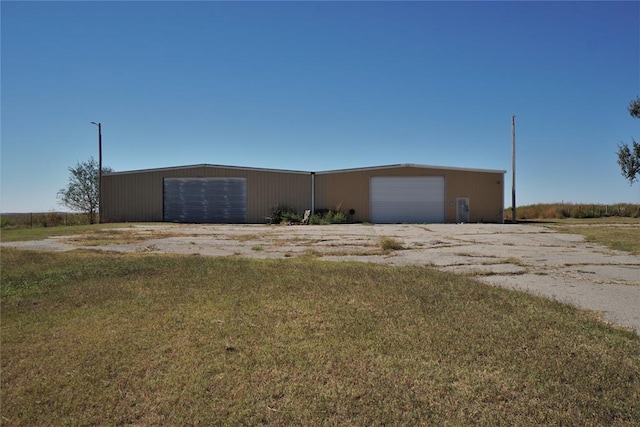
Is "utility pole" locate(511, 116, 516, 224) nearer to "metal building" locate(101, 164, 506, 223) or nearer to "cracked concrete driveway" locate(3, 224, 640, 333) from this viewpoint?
"metal building" locate(101, 164, 506, 223)

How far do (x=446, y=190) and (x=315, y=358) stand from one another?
27820 mm

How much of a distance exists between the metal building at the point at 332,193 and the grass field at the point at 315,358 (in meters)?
24.1

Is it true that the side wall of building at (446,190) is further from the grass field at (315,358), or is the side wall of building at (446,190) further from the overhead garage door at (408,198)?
the grass field at (315,358)

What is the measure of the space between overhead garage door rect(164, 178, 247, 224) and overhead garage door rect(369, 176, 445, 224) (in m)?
9.12

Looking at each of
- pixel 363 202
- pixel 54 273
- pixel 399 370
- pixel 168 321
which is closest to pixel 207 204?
pixel 363 202

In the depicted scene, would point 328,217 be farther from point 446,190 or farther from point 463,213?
point 463,213

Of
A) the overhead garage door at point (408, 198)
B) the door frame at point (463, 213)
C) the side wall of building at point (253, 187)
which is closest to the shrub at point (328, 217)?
the side wall of building at point (253, 187)

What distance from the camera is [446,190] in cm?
3006

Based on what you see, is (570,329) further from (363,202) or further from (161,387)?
(363,202)

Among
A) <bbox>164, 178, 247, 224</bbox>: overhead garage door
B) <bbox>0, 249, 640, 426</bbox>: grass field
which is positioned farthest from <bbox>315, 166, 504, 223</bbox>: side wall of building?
<bbox>0, 249, 640, 426</bbox>: grass field

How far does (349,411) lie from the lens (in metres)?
3.03

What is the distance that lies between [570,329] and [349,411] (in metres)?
2.50

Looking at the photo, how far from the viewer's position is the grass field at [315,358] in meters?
3.06

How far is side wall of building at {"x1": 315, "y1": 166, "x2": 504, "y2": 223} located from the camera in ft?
98.5
